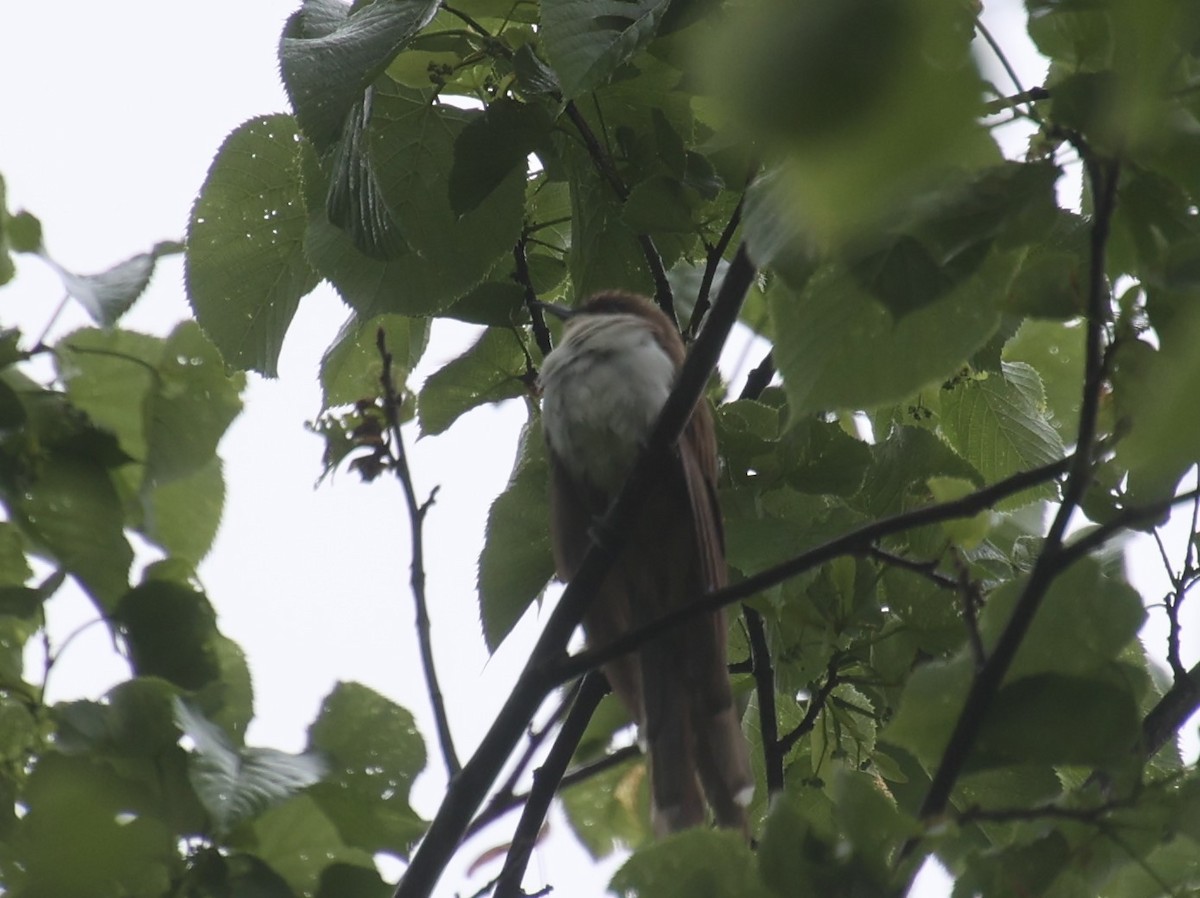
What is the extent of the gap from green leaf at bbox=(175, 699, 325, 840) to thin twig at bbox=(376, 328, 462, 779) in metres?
0.70

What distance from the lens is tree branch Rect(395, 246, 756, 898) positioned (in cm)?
236

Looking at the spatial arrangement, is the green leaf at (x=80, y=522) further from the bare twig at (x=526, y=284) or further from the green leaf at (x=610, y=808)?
the green leaf at (x=610, y=808)

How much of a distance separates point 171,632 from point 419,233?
1067 mm

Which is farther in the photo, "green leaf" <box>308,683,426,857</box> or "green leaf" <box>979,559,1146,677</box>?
"green leaf" <box>308,683,426,857</box>

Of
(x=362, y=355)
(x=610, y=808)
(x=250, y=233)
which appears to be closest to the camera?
(x=250, y=233)

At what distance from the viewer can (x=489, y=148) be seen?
261 centimetres

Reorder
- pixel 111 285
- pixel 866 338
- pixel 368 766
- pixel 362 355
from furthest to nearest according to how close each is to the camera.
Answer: pixel 362 355
pixel 111 285
pixel 368 766
pixel 866 338

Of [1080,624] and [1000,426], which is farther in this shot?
[1000,426]

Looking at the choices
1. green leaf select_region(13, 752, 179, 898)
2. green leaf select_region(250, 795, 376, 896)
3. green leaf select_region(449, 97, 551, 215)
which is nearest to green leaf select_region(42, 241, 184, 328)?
green leaf select_region(449, 97, 551, 215)

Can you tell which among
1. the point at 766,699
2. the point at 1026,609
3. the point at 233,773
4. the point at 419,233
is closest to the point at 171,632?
the point at 233,773

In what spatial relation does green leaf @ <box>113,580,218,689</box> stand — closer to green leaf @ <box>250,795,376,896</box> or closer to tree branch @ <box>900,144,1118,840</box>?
green leaf @ <box>250,795,376,896</box>

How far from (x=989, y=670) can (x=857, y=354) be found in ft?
1.42

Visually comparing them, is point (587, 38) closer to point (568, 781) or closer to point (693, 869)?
point (693, 869)

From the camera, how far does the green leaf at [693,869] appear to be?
5.13 ft
